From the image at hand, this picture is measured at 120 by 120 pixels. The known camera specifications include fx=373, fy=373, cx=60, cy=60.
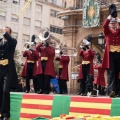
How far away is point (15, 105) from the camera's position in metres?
7.62

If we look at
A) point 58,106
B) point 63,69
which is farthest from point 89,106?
point 63,69

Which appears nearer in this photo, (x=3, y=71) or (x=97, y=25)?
(x=3, y=71)

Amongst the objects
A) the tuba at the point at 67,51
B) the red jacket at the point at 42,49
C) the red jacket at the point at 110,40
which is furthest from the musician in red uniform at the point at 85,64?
the red jacket at the point at 110,40

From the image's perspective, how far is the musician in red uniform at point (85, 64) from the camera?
35.1 ft

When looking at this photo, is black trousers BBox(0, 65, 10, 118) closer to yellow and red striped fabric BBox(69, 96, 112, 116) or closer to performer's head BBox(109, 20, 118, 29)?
yellow and red striped fabric BBox(69, 96, 112, 116)

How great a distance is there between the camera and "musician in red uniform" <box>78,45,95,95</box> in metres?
10.7

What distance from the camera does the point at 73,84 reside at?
20047 millimetres

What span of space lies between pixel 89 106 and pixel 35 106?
130cm

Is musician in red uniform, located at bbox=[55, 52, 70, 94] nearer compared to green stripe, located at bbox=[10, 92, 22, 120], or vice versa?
green stripe, located at bbox=[10, 92, 22, 120]

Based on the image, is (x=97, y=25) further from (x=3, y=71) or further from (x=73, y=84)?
(x=3, y=71)

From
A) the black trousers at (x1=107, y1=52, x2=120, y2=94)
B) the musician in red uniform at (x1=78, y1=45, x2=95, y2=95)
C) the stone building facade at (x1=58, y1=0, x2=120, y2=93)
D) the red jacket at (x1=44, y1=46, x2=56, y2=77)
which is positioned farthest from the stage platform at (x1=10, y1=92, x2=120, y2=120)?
the stone building facade at (x1=58, y1=0, x2=120, y2=93)

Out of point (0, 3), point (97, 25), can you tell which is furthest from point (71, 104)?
point (0, 3)

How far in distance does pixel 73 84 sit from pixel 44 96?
12.8 m

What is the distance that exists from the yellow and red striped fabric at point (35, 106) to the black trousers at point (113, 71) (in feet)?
4.08
